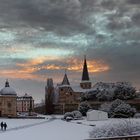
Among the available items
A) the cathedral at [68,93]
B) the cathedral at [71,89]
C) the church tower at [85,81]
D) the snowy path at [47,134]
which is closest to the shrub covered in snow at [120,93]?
the cathedral at [68,93]

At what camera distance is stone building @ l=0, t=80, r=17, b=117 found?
11671 cm

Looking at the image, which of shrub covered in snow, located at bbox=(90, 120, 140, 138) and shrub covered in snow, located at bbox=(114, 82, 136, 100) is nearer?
shrub covered in snow, located at bbox=(90, 120, 140, 138)

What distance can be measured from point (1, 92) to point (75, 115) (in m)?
31.0

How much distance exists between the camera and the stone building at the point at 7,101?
117 m

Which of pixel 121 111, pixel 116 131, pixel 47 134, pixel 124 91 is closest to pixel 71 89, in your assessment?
pixel 124 91

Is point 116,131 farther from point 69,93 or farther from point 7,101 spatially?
point 69,93

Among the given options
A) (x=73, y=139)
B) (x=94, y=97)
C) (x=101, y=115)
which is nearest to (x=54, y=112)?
(x=94, y=97)

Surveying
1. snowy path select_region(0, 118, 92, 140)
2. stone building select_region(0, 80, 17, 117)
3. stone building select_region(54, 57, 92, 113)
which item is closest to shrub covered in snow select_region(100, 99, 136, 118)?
stone building select_region(0, 80, 17, 117)

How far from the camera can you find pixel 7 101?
11912 centimetres

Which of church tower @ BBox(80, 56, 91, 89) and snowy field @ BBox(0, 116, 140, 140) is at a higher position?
church tower @ BBox(80, 56, 91, 89)

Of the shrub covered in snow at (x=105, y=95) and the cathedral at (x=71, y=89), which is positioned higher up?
the cathedral at (x=71, y=89)

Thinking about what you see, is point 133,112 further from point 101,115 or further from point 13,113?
point 13,113

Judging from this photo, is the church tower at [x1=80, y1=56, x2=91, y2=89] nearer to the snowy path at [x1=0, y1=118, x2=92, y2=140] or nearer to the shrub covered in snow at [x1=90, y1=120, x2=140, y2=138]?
the snowy path at [x1=0, y1=118, x2=92, y2=140]

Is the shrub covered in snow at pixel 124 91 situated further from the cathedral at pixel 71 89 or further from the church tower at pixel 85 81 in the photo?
the church tower at pixel 85 81
